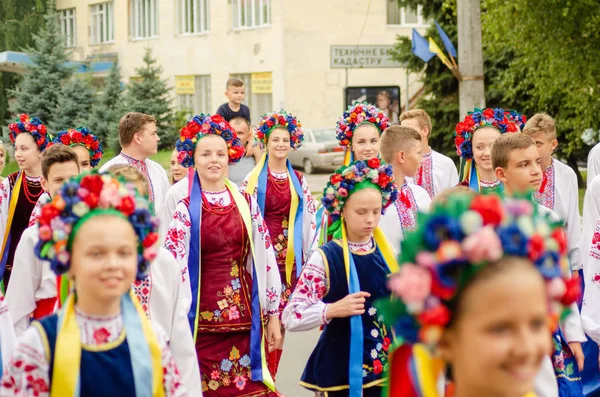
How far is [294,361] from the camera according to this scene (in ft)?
31.1

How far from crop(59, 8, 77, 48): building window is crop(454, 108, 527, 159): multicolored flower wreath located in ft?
137

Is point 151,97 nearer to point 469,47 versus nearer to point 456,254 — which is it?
point 469,47

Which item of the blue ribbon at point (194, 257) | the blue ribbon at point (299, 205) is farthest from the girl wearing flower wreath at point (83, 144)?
the blue ribbon at point (194, 257)

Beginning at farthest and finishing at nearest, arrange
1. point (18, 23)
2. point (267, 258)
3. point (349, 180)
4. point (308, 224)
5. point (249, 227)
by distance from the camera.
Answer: point (18, 23), point (308, 224), point (267, 258), point (249, 227), point (349, 180)

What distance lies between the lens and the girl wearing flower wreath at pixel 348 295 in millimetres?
5742

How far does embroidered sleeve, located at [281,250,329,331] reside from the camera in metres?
5.66

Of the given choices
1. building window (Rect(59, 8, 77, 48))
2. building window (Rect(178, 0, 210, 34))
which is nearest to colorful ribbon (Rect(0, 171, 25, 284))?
building window (Rect(178, 0, 210, 34))

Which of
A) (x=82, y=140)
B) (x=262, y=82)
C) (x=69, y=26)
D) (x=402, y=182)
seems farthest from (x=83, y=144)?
(x=69, y=26)

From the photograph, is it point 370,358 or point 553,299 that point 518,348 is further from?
point 370,358

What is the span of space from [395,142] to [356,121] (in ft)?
8.26

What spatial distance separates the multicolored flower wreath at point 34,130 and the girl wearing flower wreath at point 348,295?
4.20m

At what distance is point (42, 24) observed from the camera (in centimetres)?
4278

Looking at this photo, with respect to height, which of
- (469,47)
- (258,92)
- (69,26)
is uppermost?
(69,26)

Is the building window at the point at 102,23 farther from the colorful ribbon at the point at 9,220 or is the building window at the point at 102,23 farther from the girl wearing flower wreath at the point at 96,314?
the girl wearing flower wreath at the point at 96,314
